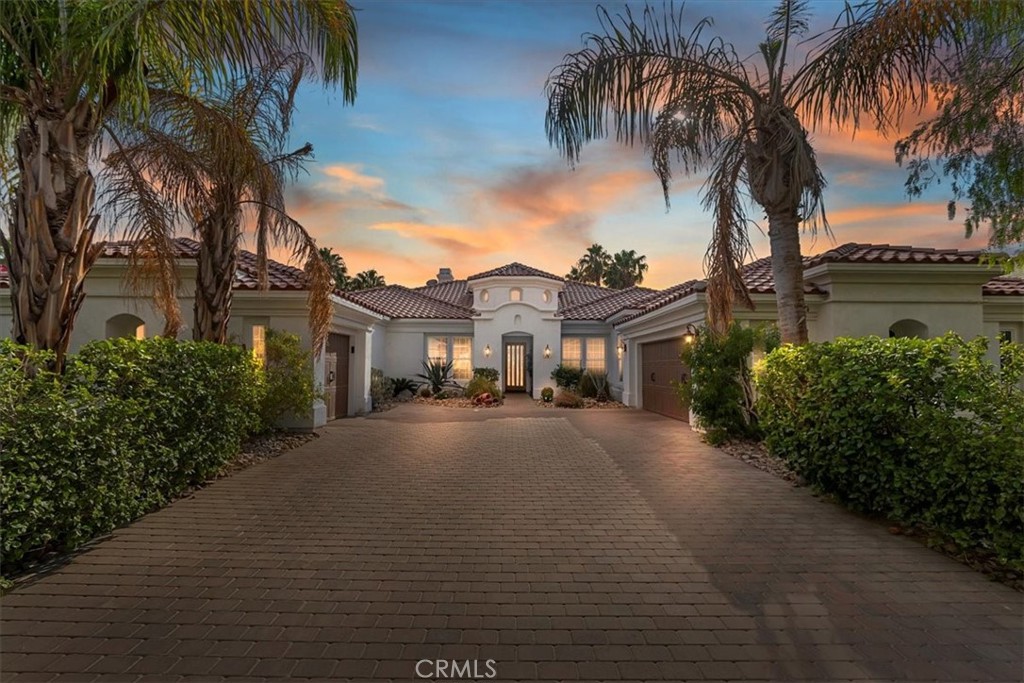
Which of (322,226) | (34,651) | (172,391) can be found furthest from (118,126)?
(34,651)

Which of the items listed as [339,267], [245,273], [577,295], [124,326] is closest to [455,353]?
[577,295]

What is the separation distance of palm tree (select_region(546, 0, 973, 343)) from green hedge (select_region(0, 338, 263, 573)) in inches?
239

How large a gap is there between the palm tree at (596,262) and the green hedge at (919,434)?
4344 cm

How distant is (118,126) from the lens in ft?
21.5

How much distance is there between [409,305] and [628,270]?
30.5 m

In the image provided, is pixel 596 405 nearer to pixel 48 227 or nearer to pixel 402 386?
pixel 402 386

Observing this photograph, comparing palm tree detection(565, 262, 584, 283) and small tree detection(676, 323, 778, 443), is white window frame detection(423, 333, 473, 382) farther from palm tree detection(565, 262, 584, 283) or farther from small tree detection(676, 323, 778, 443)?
palm tree detection(565, 262, 584, 283)

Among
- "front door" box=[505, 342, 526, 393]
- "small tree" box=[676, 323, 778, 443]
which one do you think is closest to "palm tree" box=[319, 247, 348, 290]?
"front door" box=[505, 342, 526, 393]

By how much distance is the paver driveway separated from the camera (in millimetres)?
2848

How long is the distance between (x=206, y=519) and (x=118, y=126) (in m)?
5.55

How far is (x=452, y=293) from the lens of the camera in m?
26.5

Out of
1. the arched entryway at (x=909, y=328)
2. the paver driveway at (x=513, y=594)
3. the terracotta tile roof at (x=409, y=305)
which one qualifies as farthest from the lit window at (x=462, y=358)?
the arched entryway at (x=909, y=328)

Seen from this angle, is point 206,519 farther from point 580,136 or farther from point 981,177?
point 981,177

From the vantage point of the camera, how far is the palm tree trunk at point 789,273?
24.2ft
